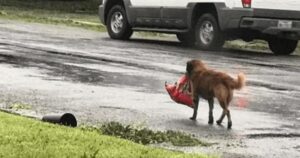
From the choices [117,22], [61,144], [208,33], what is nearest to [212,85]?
[61,144]

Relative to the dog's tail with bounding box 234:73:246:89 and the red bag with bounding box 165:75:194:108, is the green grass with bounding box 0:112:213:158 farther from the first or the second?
the red bag with bounding box 165:75:194:108

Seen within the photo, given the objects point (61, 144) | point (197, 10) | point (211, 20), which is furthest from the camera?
point (197, 10)

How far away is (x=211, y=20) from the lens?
1577 cm

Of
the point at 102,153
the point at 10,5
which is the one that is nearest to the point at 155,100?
the point at 102,153

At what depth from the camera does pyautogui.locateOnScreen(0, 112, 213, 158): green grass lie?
514 cm

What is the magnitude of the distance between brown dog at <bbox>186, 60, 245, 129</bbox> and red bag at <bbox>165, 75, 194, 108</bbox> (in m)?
0.17

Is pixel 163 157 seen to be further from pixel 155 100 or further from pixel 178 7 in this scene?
pixel 178 7

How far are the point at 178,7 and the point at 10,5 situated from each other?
1703 centimetres

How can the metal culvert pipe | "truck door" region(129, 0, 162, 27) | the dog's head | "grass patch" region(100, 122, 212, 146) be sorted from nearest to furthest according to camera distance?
"grass patch" region(100, 122, 212, 146) → the metal culvert pipe → the dog's head → "truck door" region(129, 0, 162, 27)

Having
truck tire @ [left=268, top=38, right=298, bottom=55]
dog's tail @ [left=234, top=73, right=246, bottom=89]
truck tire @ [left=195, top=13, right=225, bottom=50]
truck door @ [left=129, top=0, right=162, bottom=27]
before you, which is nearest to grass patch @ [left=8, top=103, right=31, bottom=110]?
dog's tail @ [left=234, top=73, right=246, bottom=89]

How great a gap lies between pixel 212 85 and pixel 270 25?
828cm

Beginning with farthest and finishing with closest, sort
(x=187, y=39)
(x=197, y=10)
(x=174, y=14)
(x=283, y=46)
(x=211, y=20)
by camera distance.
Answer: (x=187, y=39), (x=283, y=46), (x=174, y=14), (x=197, y=10), (x=211, y=20)

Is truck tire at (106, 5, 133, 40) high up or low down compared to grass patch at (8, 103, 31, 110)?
down

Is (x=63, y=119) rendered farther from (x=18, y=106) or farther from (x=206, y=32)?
(x=206, y=32)
